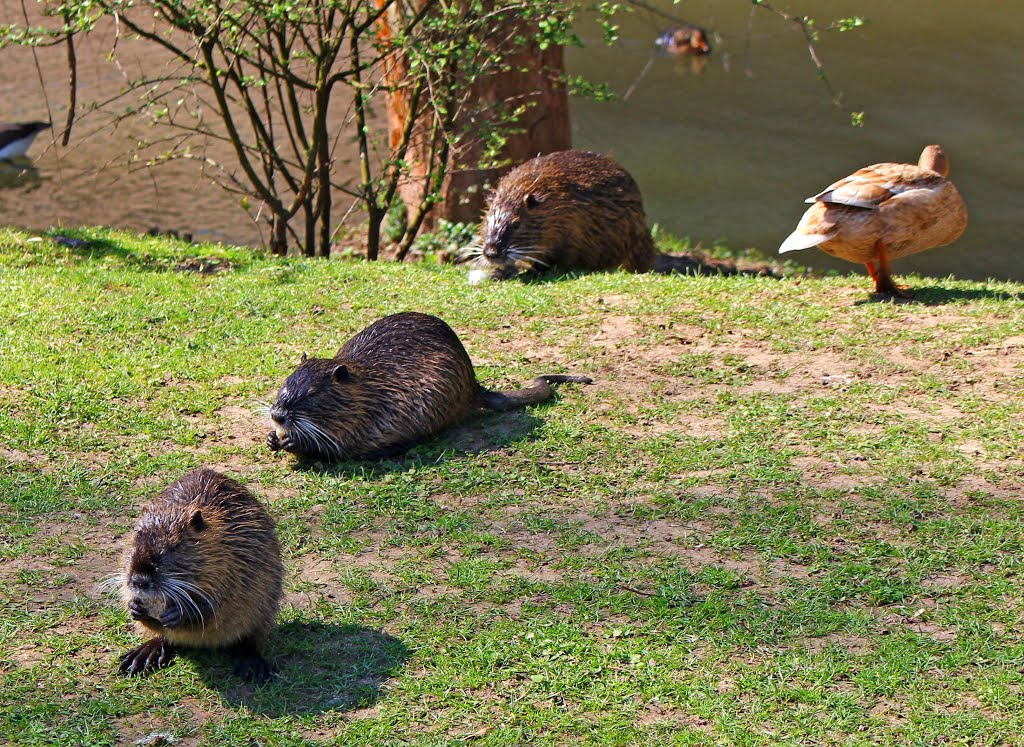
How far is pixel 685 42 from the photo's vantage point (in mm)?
16781

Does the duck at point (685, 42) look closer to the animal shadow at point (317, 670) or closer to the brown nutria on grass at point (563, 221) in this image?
the brown nutria on grass at point (563, 221)

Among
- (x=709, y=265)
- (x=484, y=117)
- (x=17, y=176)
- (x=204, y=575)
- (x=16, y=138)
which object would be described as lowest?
(x=204, y=575)

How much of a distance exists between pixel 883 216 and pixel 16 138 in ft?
32.2

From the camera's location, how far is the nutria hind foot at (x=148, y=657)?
3.72m

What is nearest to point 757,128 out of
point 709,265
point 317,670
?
point 709,265

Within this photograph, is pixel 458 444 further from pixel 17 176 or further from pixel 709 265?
pixel 17 176

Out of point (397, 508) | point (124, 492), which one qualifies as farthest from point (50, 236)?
point (397, 508)

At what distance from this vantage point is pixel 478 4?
7574mm

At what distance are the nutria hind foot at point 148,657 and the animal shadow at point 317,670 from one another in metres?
0.11

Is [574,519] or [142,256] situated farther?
[142,256]

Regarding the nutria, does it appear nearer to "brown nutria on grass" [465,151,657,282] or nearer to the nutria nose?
"brown nutria on grass" [465,151,657,282]

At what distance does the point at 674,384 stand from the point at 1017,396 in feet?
5.50

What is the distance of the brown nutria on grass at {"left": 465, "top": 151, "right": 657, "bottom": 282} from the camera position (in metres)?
7.73

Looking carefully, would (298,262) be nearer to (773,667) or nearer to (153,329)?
(153,329)
